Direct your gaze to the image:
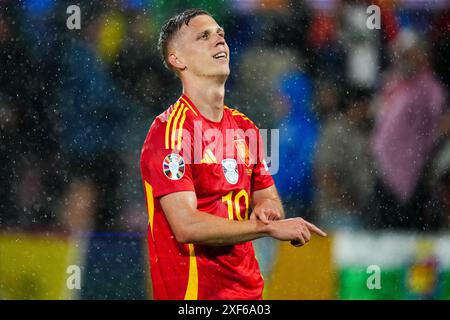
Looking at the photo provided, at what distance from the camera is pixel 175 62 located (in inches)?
103

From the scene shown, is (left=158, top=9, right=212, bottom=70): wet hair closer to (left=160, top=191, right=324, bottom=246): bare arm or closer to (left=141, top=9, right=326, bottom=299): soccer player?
(left=141, top=9, right=326, bottom=299): soccer player

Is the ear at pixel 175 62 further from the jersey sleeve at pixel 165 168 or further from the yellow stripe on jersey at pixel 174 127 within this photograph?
the jersey sleeve at pixel 165 168

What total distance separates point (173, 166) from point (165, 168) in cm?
3

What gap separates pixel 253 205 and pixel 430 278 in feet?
8.18

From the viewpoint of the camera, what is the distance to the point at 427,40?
15.5 ft

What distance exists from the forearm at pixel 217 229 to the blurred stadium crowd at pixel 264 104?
2.07 metres

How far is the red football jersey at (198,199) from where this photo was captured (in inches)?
92.8

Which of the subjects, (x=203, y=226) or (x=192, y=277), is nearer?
(x=203, y=226)

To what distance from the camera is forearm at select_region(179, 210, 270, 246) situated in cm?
226

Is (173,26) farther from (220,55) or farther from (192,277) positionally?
(192,277)

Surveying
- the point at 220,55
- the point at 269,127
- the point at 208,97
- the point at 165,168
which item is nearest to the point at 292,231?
the point at 165,168

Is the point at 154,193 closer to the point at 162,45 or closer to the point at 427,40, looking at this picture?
the point at 162,45

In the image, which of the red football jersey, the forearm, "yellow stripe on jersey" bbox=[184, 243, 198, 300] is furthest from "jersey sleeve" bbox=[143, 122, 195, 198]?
"yellow stripe on jersey" bbox=[184, 243, 198, 300]

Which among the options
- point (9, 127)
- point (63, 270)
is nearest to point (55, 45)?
point (9, 127)
